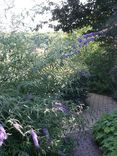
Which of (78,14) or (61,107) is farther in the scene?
(78,14)

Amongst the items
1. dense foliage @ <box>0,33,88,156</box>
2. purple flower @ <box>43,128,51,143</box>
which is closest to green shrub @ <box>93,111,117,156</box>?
dense foliage @ <box>0,33,88,156</box>

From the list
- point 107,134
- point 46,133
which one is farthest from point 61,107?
point 107,134

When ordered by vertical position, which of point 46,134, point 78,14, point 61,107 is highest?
point 78,14

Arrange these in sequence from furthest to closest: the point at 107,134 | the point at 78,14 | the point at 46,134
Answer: the point at 78,14 < the point at 107,134 < the point at 46,134

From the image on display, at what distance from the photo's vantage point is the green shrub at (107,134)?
4.49 metres

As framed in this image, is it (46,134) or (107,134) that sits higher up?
(46,134)

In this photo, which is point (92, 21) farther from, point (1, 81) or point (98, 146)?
point (1, 81)

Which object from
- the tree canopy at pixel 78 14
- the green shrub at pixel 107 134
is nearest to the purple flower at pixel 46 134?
the green shrub at pixel 107 134

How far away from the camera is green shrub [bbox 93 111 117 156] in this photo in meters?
4.49

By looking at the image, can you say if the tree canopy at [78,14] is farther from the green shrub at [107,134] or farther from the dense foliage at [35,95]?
the dense foliage at [35,95]

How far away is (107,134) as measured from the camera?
4930mm

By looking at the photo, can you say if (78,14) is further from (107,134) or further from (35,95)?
(35,95)

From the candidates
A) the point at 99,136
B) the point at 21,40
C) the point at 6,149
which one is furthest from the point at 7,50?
the point at 99,136

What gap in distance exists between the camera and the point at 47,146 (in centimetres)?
368
